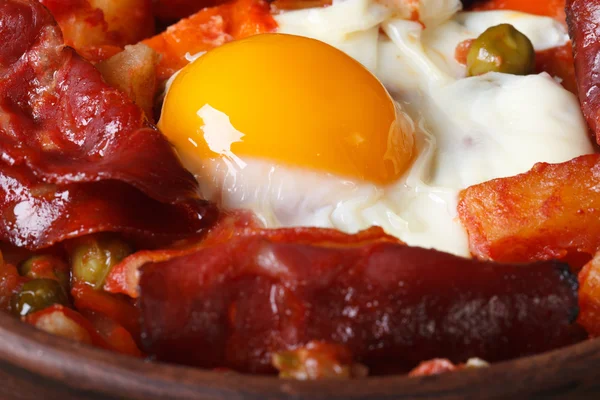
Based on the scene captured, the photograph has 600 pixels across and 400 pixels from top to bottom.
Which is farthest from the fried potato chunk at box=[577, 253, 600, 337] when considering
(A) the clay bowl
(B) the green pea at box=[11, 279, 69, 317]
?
(B) the green pea at box=[11, 279, 69, 317]

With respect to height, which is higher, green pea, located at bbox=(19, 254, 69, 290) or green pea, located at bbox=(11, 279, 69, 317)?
green pea, located at bbox=(11, 279, 69, 317)

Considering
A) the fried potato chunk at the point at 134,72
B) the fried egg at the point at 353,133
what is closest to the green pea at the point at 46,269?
the fried egg at the point at 353,133

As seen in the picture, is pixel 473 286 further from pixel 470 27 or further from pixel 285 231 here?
pixel 470 27

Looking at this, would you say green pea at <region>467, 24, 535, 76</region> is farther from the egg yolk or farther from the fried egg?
the egg yolk

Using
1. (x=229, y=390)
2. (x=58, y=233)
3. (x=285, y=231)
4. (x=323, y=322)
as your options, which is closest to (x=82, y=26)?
(x=58, y=233)

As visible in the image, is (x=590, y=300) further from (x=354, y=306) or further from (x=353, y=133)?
(x=353, y=133)
